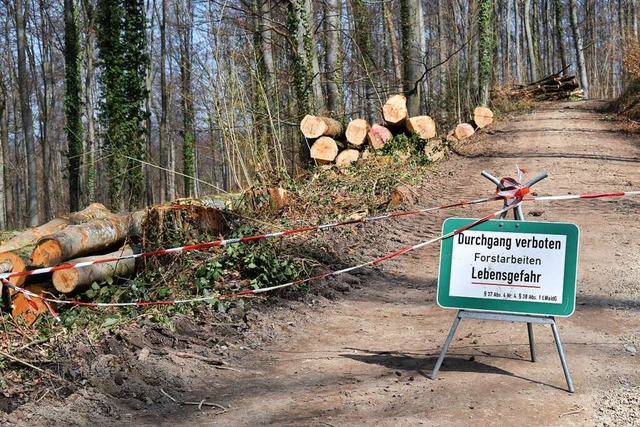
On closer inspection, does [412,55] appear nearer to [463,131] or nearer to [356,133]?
[463,131]

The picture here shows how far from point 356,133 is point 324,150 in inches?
47.4

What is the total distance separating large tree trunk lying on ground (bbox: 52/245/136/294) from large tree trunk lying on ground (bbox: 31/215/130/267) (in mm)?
468

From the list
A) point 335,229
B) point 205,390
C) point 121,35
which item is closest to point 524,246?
point 205,390

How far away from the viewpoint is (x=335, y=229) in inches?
347

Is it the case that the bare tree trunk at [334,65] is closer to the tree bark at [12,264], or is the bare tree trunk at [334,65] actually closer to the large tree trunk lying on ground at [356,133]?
the large tree trunk lying on ground at [356,133]

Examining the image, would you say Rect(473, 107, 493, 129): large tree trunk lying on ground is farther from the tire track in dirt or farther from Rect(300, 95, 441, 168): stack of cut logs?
the tire track in dirt

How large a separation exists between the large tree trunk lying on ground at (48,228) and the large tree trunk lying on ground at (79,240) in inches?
25.1

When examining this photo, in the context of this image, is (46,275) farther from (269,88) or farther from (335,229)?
(269,88)

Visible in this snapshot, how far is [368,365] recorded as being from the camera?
4.98 m

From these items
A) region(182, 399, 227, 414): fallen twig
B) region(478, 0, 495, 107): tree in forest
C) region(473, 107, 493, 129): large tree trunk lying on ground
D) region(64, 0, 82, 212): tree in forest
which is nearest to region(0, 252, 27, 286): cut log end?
region(182, 399, 227, 414): fallen twig

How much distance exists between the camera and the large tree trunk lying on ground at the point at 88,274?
702cm

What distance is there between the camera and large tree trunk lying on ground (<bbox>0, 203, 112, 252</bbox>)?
8.88 meters

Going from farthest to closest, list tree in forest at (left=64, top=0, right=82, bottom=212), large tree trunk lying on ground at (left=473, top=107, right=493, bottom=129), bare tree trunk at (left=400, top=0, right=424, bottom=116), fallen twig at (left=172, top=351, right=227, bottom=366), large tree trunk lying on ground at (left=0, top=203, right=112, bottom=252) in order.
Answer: tree in forest at (left=64, top=0, right=82, bottom=212)
large tree trunk lying on ground at (left=473, top=107, right=493, bottom=129)
bare tree trunk at (left=400, top=0, right=424, bottom=116)
large tree trunk lying on ground at (left=0, top=203, right=112, bottom=252)
fallen twig at (left=172, top=351, right=227, bottom=366)

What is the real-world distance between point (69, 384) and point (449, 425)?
2.64 meters
